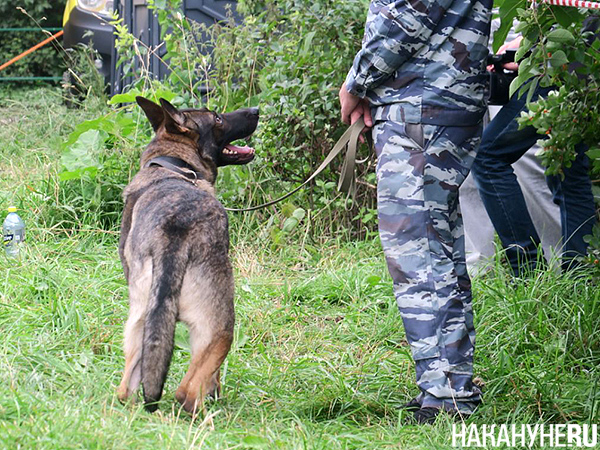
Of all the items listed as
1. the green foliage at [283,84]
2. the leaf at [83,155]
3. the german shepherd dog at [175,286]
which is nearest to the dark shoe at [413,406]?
the german shepherd dog at [175,286]

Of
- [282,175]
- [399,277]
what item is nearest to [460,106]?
[399,277]

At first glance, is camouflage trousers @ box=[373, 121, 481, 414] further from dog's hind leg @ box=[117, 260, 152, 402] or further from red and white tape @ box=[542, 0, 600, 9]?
dog's hind leg @ box=[117, 260, 152, 402]

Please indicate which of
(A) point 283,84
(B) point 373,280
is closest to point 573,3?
(B) point 373,280

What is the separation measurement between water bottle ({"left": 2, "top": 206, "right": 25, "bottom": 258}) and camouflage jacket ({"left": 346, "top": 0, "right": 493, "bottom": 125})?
116 inches

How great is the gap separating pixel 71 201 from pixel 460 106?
3.45 metres

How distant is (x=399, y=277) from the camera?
3.21 m

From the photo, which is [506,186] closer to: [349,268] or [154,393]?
[349,268]

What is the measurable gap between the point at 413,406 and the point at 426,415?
148 mm

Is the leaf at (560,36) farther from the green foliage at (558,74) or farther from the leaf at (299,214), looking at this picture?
the leaf at (299,214)

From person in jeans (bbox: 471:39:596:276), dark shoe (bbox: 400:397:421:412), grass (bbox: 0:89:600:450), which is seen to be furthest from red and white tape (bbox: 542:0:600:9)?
person in jeans (bbox: 471:39:596:276)

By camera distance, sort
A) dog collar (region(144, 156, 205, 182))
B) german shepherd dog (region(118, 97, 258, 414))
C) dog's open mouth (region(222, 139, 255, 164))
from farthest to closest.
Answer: dog's open mouth (region(222, 139, 255, 164)), dog collar (region(144, 156, 205, 182)), german shepherd dog (region(118, 97, 258, 414))

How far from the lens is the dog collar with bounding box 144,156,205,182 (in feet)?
12.1

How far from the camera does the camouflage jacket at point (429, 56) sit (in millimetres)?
3072

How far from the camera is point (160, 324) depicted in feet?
9.57
